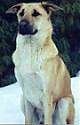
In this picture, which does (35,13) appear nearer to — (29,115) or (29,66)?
(29,66)

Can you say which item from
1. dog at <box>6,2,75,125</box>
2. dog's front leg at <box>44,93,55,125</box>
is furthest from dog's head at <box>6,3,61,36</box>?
dog's front leg at <box>44,93,55,125</box>

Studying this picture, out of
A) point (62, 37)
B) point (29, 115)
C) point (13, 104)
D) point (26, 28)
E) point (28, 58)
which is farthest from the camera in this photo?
point (62, 37)

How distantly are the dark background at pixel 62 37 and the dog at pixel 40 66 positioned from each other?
34cm

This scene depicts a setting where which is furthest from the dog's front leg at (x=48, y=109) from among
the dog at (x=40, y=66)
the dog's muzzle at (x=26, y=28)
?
the dog's muzzle at (x=26, y=28)

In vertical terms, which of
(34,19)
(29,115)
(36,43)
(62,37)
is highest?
(34,19)

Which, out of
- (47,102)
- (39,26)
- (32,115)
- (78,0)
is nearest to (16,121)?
(32,115)

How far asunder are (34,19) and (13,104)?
54cm

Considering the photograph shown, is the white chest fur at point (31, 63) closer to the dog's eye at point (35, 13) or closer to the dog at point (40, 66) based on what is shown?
the dog at point (40, 66)

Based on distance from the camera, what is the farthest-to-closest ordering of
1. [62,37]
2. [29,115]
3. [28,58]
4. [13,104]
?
1. [62,37]
2. [13,104]
3. [29,115]
4. [28,58]

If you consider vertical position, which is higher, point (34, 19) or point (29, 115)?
point (34, 19)

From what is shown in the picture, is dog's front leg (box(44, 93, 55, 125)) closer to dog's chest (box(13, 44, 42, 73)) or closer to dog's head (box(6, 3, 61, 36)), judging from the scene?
dog's chest (box(13, 44, 42, 73))

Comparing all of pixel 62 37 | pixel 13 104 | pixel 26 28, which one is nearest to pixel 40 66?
pixel 26 28

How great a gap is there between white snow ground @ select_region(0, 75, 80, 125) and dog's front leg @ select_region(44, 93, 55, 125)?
0.17 metres

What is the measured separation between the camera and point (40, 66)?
208 centimetres
